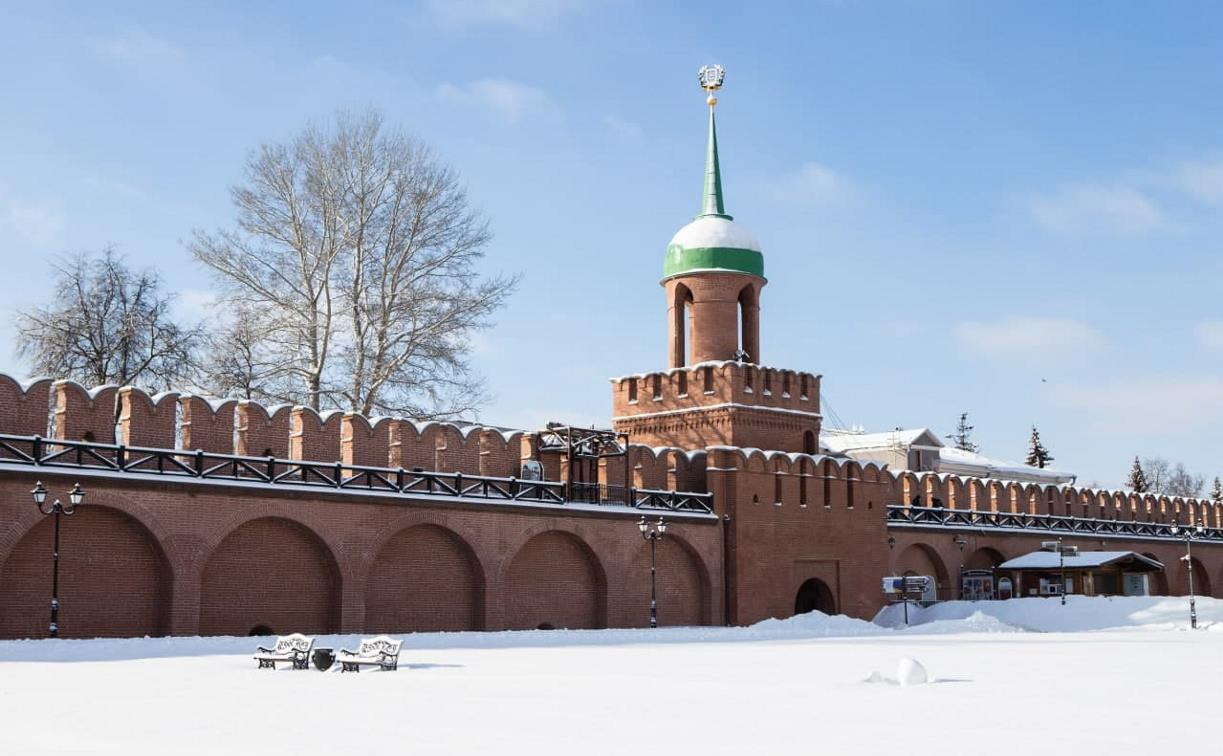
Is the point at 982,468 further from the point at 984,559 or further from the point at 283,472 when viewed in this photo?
the point at 283,472

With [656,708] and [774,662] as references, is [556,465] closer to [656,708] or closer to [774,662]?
[774,662]

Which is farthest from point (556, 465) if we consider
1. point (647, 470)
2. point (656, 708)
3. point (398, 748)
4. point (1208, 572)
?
point (1208, 572)

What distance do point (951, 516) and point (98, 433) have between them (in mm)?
27916

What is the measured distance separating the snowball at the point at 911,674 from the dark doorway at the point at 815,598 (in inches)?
853

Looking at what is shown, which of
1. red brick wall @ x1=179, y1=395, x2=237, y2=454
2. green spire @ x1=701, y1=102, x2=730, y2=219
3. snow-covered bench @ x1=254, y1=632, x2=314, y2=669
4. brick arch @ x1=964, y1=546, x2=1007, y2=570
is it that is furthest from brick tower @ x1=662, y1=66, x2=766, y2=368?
snow-covered bench @ x1=254, y1=632, x2=314, y2=669

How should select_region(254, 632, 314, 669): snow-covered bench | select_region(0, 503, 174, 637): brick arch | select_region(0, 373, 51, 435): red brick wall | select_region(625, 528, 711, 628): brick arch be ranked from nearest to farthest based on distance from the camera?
select_region(254, 632, 314, 669): snow-covered bench
select_region(0, 503, 174, 637): brick arch
select_region(0, 373, 51, 435): red brick wall
select_region(625, 528, 711, 628): brick arch

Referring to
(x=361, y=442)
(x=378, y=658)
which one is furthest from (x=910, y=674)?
(x=361, y=442)

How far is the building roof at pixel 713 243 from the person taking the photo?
37.7 meters

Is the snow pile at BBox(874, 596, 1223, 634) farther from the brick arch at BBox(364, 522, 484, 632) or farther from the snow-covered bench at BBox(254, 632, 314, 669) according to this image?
the snow-covered bench at BBox(254, 632, 314, 669)

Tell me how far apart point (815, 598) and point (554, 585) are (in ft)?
31.6

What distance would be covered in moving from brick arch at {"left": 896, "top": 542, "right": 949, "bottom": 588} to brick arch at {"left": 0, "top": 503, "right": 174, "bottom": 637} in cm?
2399

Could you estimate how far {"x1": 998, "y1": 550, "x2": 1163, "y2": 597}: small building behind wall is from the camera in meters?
42.3

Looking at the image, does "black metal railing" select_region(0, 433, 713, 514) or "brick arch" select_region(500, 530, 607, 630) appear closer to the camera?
"black metal railing" select_region(0, 433, 713, 514)

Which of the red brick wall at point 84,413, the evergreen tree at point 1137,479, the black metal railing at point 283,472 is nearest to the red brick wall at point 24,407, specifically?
the red brick wall at point 84,413
